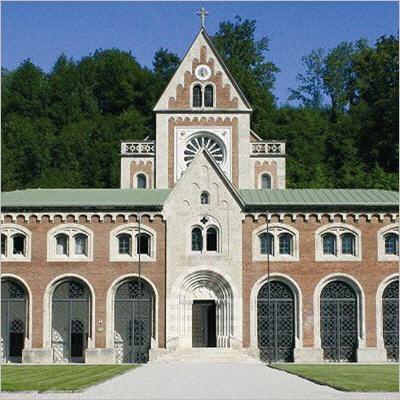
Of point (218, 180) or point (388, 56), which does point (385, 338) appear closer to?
point (218, 180)

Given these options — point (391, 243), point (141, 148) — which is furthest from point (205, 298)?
point (141, 148)

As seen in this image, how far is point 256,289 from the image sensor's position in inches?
1922

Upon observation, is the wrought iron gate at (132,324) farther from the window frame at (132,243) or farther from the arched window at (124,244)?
the arched window at (124,244)

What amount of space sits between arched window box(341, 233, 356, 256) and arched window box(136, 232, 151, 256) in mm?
9698

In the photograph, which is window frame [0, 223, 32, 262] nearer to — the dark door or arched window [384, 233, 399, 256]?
the dark door

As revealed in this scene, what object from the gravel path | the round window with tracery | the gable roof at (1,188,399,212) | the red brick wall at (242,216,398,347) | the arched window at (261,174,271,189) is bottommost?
the gravel path

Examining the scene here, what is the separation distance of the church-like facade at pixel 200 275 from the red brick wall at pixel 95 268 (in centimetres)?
5

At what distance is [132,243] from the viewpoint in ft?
161

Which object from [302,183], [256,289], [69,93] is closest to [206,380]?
[256,289]

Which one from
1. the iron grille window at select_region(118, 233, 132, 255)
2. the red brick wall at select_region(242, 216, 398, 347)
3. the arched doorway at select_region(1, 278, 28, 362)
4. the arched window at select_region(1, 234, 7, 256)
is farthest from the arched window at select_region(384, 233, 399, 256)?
the arched window at select_region(1, 234, 7, 256)

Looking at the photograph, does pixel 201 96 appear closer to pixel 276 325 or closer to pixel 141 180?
pixel 141 180

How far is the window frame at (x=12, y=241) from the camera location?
49.2 metres

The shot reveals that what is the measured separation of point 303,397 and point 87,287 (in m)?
26.2

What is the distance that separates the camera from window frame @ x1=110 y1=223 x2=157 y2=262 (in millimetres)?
49125
